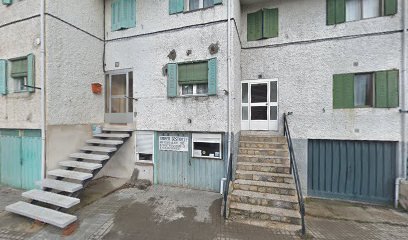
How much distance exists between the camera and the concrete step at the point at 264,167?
5.60 m

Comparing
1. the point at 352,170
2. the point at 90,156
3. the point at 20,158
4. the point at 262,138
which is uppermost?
the point at 262,138

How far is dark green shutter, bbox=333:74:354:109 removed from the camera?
6230 mm

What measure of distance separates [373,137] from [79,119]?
9556 millimetres

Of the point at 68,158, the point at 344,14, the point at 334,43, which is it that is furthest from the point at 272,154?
the point at 68,158

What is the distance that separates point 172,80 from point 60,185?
431 cm

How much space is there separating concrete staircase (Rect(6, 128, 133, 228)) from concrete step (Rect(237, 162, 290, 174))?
409 cm

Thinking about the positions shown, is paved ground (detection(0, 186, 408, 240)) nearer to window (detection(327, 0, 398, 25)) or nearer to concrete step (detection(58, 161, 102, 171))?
concrete step (detection(58, 161, 102, 171))

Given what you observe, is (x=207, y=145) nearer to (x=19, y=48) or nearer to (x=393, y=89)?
(x=393, y=89)

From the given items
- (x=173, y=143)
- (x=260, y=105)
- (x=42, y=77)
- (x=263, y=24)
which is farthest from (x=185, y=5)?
(x=42, y=77)

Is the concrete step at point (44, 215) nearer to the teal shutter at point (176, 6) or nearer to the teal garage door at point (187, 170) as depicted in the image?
the teal garage door at point (187, 170)

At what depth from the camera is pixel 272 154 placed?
19.9 ft

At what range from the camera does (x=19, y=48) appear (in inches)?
251

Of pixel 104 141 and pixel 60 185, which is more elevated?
pixel 104 141

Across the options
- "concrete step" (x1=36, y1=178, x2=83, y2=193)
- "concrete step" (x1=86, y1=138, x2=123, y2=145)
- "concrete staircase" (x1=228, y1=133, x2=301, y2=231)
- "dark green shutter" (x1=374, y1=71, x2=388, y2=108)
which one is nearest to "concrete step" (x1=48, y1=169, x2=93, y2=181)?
"concrete step" (x1=36, y1=178, x2=83, y2=193)
